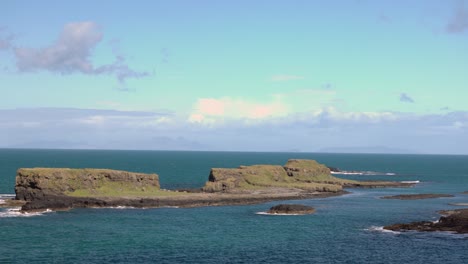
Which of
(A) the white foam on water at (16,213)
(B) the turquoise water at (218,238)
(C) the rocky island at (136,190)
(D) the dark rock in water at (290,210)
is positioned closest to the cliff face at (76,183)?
(C) the rocky island at (136,190)

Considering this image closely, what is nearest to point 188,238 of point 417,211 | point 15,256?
point 15,256


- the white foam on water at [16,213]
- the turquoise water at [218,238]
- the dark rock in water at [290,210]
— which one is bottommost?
the turquoise water at [218,238]

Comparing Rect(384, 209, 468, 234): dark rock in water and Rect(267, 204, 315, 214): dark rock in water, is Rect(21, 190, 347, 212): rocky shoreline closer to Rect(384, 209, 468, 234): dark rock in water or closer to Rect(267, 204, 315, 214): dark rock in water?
Rect(267, 204, 315, 214): dark rock in water

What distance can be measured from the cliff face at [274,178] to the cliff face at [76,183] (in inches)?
695

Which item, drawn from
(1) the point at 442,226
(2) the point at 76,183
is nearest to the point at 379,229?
(1) the point at 442,226

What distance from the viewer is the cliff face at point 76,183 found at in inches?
3915

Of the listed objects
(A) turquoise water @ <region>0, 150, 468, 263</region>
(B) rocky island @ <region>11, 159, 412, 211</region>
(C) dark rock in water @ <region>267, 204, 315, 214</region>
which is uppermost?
(B) rocky island @ <region>11, 159, 412, 211</region>

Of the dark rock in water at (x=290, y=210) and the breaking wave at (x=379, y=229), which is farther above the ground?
the dark rock in water at (x=290, y=210)

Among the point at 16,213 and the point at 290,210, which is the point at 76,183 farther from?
the point at 290,210

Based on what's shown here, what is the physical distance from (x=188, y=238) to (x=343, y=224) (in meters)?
24.6

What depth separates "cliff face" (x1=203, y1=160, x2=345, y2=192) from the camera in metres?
128

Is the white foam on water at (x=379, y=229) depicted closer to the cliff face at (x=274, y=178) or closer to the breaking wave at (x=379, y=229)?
the breaking wave at (x=379, y=229)

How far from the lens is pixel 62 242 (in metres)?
66.6

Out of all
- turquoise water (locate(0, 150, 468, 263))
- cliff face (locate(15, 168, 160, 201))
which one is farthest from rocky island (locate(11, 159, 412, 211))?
turquoise water (locate(0, 150, 468, 263))
